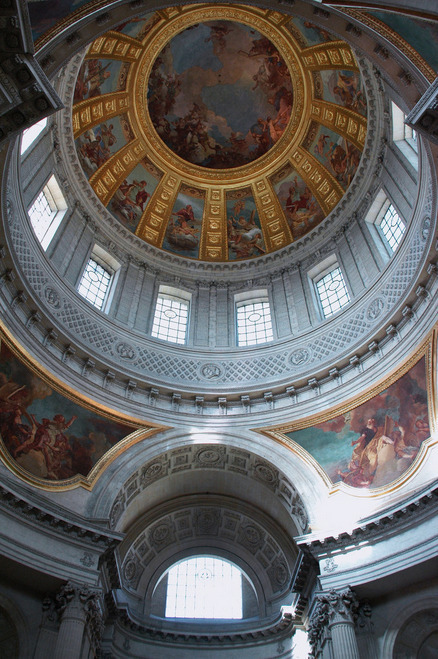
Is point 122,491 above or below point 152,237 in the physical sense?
below

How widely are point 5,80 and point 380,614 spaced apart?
14.9 m

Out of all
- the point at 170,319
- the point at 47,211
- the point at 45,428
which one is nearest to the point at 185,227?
the point at 170,319

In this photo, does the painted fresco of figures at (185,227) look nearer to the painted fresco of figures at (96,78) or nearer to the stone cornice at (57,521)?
the painted fresco of figures at (96,78)

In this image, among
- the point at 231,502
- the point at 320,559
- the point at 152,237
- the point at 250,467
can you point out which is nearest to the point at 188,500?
the point at 231,502

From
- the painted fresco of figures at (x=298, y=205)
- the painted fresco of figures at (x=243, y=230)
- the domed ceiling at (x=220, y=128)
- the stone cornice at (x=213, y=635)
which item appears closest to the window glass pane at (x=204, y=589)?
the stone cornice at (x=213, y=635)

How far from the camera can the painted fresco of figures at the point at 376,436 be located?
15820 millimetres

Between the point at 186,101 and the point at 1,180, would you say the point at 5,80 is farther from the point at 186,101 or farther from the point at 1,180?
the point at 186,101

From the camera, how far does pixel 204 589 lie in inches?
818

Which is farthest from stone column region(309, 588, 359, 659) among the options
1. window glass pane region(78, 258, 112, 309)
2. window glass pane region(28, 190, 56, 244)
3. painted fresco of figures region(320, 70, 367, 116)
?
painted fresco of figures region(320, 70, 367, 116)

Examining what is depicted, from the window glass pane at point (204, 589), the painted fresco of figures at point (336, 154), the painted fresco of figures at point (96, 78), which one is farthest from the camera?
the painted fresco of figures at point (336, 154)

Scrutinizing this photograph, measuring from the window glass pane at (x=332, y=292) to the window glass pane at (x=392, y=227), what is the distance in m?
2.44

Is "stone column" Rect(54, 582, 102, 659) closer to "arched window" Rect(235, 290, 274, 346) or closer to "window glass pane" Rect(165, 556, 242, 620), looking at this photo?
"window glass pane" Rect(165, 556, 242, 620)

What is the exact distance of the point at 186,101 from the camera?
28.2 meters

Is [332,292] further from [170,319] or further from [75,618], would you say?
[75,618]
